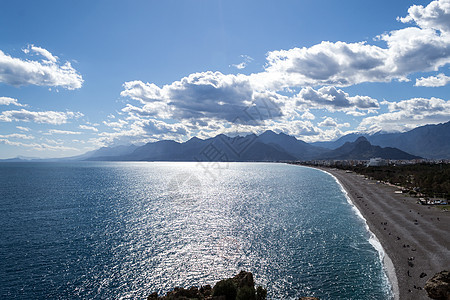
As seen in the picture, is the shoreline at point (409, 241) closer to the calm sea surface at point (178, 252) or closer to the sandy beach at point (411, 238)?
the sandy beach at point (411, 238)

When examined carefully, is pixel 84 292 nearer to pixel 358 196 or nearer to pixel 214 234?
pixel 214 234

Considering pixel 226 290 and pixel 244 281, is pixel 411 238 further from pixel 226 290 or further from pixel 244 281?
pixel 226 290

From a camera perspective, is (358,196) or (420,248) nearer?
(420,248)

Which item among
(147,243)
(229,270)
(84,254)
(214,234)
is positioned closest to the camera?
(229,270)

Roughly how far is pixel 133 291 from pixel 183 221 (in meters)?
26.8

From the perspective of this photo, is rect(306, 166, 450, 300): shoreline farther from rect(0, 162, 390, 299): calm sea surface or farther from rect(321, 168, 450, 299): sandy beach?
rect(0, 162, 390, 299): calm sea surface

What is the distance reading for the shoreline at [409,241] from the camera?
25.9 meters

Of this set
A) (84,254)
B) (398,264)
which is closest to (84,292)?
(84,254)

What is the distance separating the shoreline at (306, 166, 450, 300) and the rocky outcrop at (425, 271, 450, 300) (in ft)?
2.18

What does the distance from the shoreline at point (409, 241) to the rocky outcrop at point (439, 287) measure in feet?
2.18

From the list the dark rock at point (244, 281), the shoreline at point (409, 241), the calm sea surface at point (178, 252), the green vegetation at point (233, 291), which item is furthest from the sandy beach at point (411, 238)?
the dark rock at point (244, 281)

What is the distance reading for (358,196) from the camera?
78250mm

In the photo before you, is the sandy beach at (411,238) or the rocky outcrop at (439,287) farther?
the sandy beach at (411,238)

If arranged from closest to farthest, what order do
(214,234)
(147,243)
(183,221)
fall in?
(147,243) → (214,234) → (183,221)
